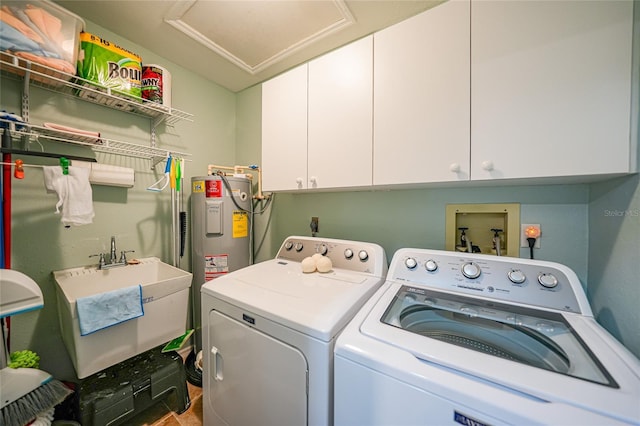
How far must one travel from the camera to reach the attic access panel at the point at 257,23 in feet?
4.50

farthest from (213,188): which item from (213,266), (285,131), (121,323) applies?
(121,323)

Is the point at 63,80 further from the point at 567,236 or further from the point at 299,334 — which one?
the point at 567,236

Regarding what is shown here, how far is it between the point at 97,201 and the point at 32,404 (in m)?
1.11

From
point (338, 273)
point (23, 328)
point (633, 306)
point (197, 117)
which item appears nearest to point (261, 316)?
point (338, 273)

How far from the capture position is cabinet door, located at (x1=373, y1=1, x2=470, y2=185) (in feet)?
3.23

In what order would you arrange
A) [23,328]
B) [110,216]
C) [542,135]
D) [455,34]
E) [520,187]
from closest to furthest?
1. [542,135]
2. [455,34]
3. [520,187]
4. [23,328]
5. [110,216]

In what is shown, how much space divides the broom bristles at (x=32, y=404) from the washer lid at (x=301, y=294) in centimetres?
83

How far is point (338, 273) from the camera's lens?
1.26 meters

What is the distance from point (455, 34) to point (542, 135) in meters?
0.57

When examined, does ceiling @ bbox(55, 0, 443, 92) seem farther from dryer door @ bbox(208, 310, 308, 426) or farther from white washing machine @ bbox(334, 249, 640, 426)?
dryer door @ bbox(208, 310, 308, 426)

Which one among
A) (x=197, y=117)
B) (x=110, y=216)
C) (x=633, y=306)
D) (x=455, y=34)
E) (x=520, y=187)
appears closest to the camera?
(x=633, y=306)

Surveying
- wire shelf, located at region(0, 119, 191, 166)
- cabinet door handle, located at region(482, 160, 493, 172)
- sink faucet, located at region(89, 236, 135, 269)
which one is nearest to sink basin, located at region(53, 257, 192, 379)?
sink faucet, located at region(89, 236, 135, 269)

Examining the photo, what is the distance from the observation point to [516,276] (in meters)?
0.93

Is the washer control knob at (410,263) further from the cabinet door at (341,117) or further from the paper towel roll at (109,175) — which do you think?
the paper towel roll at (109,175)
